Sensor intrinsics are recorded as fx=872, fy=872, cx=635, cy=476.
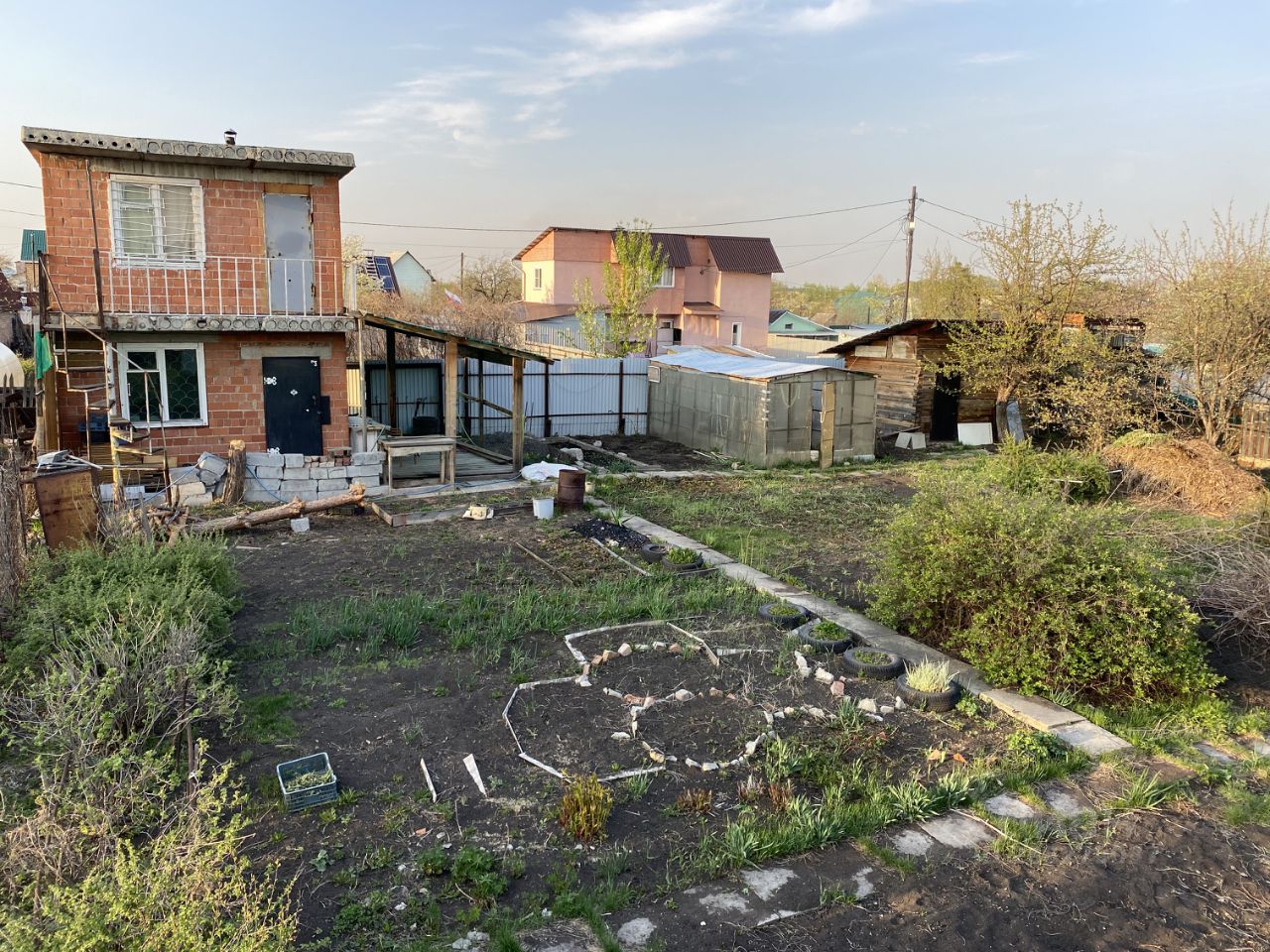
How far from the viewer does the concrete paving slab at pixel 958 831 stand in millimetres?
5332

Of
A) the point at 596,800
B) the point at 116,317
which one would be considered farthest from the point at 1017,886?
the point at 116,317

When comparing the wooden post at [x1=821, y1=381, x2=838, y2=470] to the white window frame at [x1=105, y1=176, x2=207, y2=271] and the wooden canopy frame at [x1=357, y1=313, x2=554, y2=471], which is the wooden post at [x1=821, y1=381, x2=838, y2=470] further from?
the white window frame at [x1=105, y1=176, x2=207, y2=271]

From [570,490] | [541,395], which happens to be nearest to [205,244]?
[570,490]

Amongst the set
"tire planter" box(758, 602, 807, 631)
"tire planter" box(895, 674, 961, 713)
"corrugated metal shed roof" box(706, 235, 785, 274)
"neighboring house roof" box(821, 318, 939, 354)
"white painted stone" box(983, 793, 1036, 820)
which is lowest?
"white painted stone" box(983, 793, 1036, 820)

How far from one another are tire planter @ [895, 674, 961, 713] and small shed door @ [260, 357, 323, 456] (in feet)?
37.1

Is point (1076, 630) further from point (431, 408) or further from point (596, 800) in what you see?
point (431, 408)

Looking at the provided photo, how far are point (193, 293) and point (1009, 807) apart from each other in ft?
44.8

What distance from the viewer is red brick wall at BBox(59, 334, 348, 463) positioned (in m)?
14.2

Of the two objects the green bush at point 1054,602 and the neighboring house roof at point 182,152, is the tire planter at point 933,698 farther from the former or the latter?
the neighboring house roof at point 182,152

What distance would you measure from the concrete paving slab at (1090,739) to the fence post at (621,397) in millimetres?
16969

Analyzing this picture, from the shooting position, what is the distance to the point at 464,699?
6984mm

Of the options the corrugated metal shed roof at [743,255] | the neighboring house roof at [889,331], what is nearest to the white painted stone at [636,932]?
the neighboring house roof at [889,331]

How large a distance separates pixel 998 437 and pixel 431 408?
1499cm

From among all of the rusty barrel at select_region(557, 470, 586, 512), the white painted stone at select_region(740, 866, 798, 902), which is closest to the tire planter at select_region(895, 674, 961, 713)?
the white painted stone at select_region(740, 866, 798, 902)
